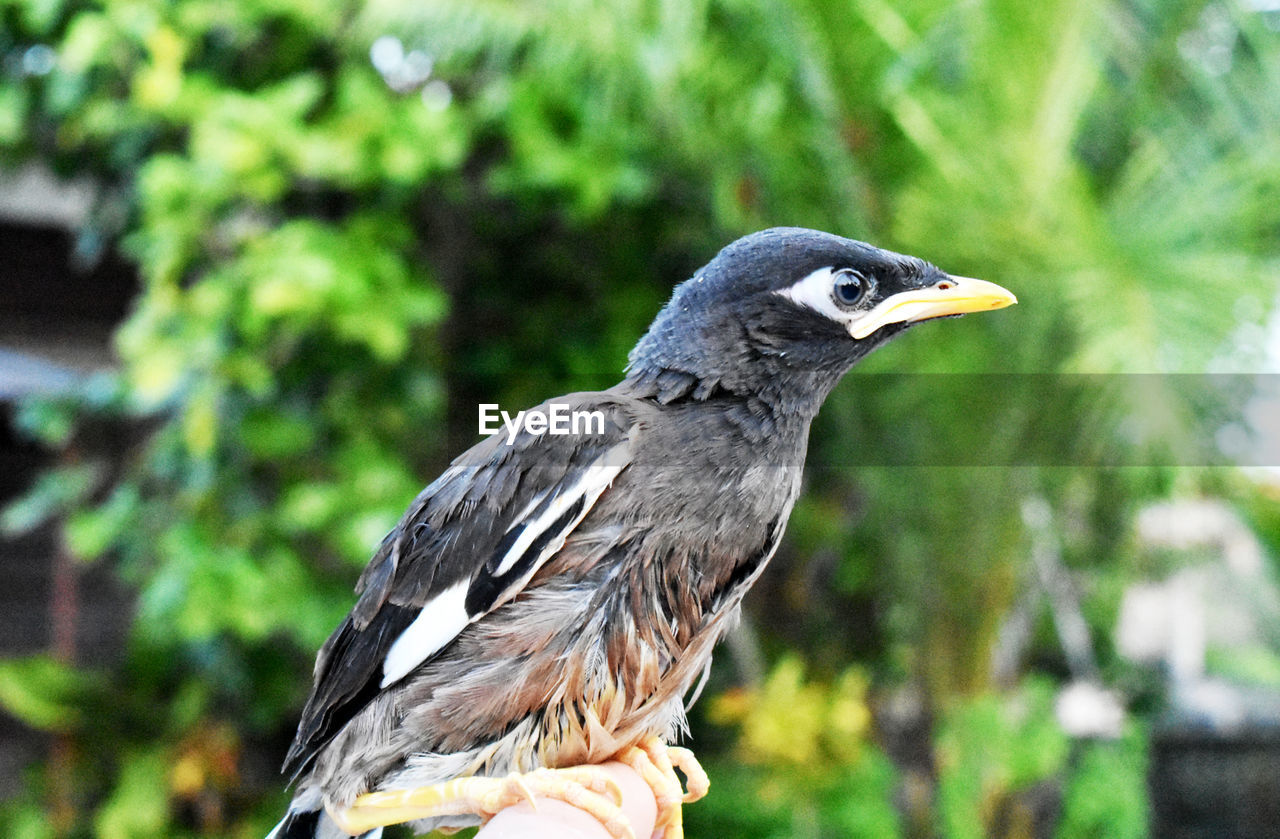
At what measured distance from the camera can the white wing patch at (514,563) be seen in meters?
0.60

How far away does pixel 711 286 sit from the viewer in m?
0.64

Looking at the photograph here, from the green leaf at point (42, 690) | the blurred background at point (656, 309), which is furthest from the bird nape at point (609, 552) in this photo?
the green leaf at point (42, 690)

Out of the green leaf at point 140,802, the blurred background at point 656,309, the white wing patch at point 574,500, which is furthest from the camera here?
the green leaf at point 140,802

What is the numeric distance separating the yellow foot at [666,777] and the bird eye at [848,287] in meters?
0.33

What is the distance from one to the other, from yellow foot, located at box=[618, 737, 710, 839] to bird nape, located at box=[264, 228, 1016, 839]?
34 mm

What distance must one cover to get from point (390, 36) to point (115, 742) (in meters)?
1.49

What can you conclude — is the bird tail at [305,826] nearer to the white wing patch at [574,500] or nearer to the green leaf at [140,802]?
the white wing patch at [574,500]

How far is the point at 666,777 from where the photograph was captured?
68 cm

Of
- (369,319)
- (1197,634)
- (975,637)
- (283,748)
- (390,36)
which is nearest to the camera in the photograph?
(369,319)

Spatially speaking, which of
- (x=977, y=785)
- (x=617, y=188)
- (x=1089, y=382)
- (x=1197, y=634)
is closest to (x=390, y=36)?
(x=617, y=188)

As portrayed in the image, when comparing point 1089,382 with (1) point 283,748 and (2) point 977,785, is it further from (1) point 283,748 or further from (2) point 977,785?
(1) point 283,748

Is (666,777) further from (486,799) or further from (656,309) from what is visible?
(656,309)

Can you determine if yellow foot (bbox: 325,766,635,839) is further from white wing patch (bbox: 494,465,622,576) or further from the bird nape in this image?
white wing patch (bbox: 494,465,622,576)

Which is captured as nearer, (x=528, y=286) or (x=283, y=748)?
(x=528, y=286)
